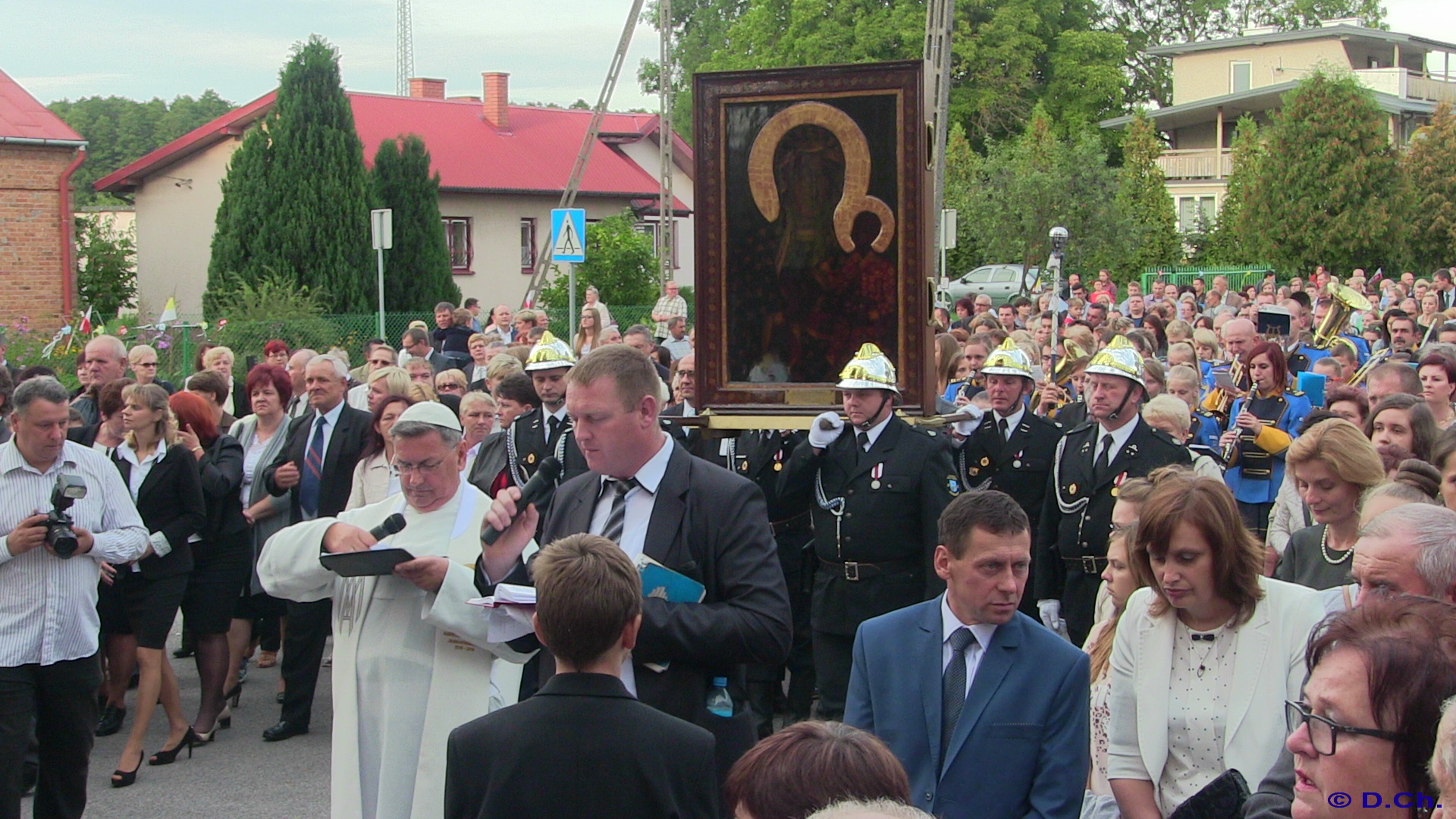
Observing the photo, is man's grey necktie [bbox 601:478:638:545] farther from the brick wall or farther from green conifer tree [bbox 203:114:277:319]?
the brick wall

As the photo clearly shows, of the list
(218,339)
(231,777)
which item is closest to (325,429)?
(231,777)

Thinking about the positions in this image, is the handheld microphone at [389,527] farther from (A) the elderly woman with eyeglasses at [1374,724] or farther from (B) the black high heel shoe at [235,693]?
(B) the black high heel shoe at [235,693]

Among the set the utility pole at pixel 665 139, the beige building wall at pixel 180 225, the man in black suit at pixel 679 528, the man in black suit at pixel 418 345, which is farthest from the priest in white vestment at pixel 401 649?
the beige building wall at pixel 180 225

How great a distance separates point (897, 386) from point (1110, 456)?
114 centimetres

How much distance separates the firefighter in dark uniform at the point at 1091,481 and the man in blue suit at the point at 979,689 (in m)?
3.29

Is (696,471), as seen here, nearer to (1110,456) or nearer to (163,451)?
(1110,456)

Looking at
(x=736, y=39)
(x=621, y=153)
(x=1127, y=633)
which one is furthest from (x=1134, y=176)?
(x=1127, y=633)

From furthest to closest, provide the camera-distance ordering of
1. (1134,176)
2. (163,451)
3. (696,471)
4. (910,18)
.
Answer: (910,18)
(1134,176)
(163,451)
(696,471)

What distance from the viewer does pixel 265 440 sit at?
9.02 metres

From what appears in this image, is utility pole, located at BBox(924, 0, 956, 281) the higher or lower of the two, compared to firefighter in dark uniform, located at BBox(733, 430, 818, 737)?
higher

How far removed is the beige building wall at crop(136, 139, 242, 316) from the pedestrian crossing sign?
22506 mm

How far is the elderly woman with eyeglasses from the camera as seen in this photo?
7.93ft

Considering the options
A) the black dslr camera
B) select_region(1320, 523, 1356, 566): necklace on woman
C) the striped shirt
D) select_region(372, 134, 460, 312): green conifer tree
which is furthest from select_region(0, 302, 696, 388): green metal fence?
select_region(1320, 523, 1356, 566): necklace on woman

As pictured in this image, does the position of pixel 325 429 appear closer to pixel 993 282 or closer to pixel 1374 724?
pixel 1374 724
